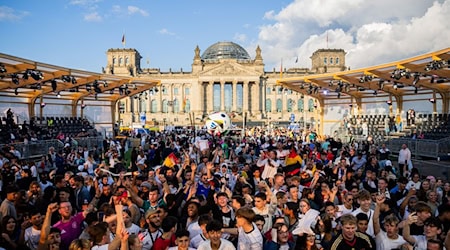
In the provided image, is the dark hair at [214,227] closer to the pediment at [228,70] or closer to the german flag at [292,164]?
the german flag at [292,164]

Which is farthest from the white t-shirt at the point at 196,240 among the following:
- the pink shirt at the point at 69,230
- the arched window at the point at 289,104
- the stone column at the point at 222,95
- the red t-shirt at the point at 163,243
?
the arched window at the point at 289,104

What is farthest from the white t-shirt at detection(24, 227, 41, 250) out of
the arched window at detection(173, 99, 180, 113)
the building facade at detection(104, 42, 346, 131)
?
the arched window at detection(173, 99, 180, 113)

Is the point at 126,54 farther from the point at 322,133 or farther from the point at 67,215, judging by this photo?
the point at 67,215

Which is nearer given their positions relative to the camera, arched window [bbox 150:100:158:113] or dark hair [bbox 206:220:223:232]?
dark hair [bbox 206:220:223:232]

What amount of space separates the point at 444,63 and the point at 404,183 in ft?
42.5

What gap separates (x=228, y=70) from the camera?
87750mm

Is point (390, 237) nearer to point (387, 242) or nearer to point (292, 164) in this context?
point (387, 242)

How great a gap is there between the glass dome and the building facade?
12094 millimetres

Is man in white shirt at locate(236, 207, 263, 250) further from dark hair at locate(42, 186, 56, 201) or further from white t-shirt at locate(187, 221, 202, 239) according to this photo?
dark hair at locate(42, 186, 56, 201)

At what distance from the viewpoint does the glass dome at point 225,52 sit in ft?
338

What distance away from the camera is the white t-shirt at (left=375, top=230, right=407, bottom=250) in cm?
489

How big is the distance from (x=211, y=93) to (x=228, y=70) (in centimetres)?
705

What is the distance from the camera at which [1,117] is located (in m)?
25.9

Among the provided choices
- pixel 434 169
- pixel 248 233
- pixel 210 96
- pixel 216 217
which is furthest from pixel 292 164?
pixel 210 96
